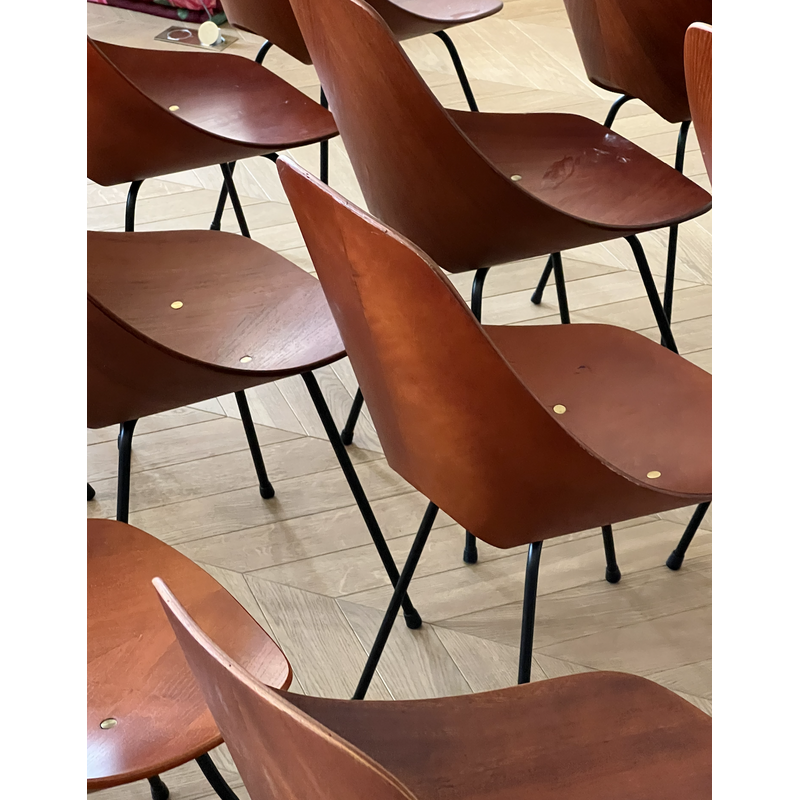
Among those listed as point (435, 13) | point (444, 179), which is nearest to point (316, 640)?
point (444, 179)

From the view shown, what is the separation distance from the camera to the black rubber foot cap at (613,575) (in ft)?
6.37

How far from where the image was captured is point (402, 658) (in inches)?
71.7

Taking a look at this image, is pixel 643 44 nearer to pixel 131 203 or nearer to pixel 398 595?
pixel 131 203

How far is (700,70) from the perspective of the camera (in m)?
1.48

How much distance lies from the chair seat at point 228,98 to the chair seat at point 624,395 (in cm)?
78

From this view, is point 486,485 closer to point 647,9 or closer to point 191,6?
point 647,9

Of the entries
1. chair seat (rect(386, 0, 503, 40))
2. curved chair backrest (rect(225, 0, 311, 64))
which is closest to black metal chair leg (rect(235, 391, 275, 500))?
curved chair backrest (rect(225, 0, 311, 64))

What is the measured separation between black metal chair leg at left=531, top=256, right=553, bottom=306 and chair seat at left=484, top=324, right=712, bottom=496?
891mm

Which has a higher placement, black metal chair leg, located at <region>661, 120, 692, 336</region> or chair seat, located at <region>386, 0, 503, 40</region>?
chair seat, located at <region>386, 0, 503, 40</region>

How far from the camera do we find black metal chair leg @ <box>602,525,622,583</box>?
74.3 inches

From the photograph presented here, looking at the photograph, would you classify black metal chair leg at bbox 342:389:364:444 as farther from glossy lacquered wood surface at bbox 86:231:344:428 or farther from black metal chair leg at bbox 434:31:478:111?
black metal chair leg at bbox 434:31:478:111

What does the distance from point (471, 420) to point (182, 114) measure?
1.48 m

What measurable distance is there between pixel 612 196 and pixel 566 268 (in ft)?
2.66
